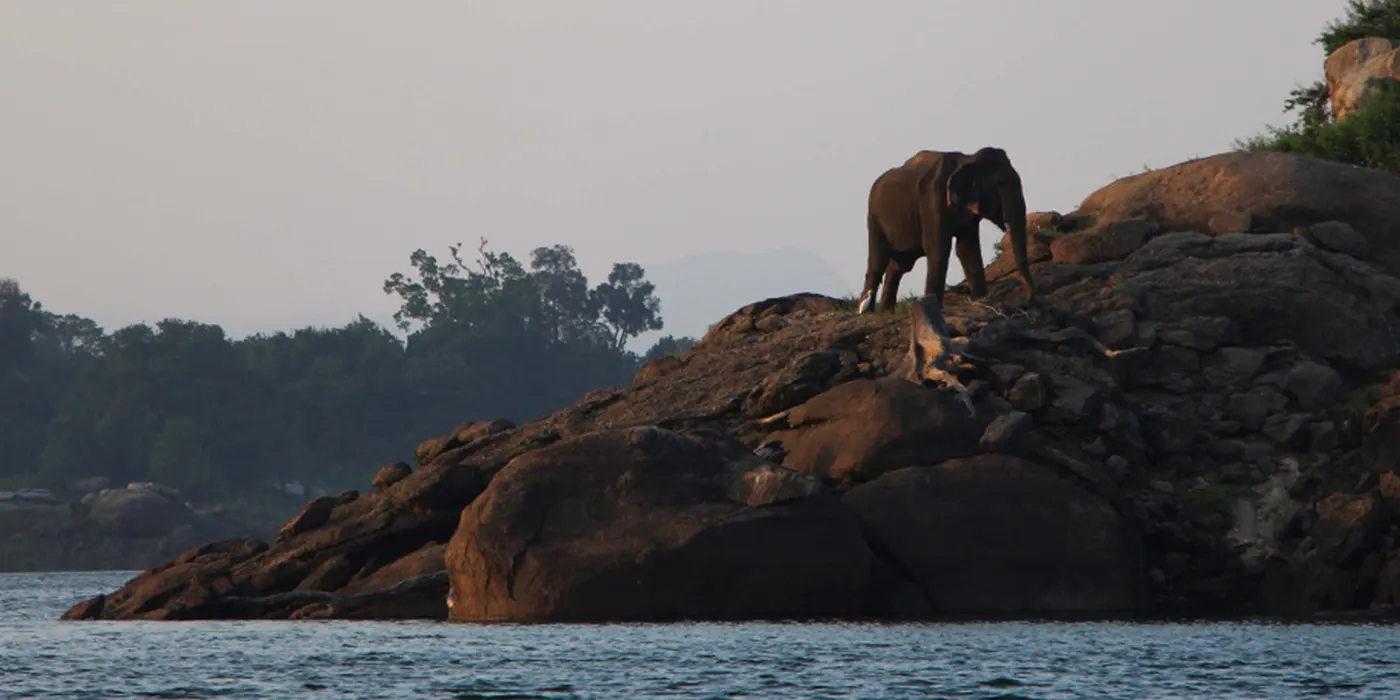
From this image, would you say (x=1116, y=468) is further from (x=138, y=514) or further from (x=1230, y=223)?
(x=138, y=514)

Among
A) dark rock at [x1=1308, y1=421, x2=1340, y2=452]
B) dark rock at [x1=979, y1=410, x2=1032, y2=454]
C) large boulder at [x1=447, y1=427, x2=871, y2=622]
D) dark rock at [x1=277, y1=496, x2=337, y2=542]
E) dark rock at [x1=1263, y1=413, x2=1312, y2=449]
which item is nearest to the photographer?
large boulder at [x1=447, y1=427, x2=871, y2=622]

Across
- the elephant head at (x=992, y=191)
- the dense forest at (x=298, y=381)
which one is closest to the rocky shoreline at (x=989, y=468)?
the elephant head at (x=992, y=191)

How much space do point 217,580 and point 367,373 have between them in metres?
106

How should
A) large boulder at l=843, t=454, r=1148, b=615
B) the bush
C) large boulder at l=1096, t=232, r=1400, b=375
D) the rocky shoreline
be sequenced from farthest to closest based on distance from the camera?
the bush
large boulder at l=1096, t=232, r=1400, b=375
large boulder at l=843, t=454, r=1148, b=615
the rocky shoreline

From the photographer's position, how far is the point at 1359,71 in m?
55.2

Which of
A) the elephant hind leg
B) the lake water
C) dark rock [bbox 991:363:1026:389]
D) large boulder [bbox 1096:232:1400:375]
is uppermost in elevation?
the elephant hind leg

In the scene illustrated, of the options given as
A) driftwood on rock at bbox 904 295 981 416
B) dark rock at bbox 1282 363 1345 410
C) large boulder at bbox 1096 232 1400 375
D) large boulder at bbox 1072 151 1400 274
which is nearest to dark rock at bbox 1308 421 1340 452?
dark rock at bbox 1282 363 1345 410

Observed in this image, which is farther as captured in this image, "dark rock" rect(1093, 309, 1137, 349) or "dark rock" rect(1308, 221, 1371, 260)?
"dark rock" rect(1308, 221, 1371, 260)

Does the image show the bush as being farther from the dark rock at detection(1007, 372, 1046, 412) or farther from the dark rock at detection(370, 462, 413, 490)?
the dark rock at detection(370, 462, 413, 490)

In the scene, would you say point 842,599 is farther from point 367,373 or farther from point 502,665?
point 367,373

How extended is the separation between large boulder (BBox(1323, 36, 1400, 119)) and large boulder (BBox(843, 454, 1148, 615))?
2192 centimetres

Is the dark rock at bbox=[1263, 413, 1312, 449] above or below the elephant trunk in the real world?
below

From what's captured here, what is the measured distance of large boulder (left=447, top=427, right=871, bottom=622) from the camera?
3422 cm

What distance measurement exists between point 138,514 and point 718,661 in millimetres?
89945
